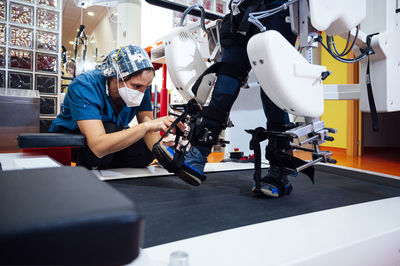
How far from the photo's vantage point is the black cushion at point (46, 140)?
3.89 ft

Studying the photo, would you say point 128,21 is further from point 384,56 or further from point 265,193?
point 265,193

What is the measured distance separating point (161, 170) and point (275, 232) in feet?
3.47

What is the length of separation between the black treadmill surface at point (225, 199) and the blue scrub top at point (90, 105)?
1.20 feet

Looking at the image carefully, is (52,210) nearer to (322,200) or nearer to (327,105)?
(322,200)

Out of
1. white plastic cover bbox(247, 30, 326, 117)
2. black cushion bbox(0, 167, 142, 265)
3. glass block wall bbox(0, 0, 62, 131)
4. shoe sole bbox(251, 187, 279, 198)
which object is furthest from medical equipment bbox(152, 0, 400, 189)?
glass block wall bbox(0, 0, 62, 131)

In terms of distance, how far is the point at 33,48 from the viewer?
2.95m

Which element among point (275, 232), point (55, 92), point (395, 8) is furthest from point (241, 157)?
point (55, 92)

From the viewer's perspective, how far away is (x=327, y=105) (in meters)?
4.97

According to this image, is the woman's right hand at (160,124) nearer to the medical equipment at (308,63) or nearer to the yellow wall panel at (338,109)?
the medical equipment at (308,63)

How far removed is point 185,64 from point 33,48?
7.74ft

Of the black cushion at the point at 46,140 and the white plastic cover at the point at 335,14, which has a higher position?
the white plastic cover at the point at 335,14

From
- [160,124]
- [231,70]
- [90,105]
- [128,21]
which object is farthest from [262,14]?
[128,21]

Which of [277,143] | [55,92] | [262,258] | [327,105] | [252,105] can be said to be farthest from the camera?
[327,105]

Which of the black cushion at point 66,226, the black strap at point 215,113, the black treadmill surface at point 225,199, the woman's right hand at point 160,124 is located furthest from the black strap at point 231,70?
the black cushion at point 66,226
